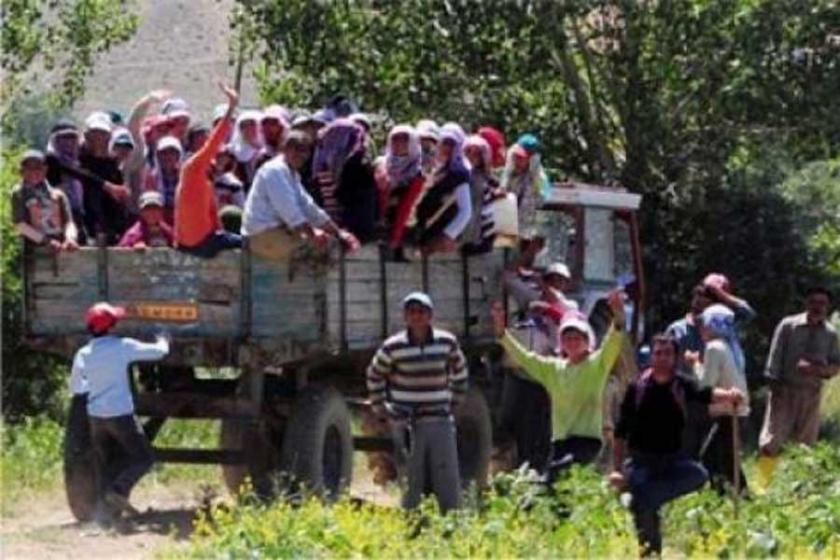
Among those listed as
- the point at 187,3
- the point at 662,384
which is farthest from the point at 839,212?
the point at 187,3

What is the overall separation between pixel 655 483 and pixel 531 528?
0.84 metres

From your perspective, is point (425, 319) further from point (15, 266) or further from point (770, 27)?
point (770, 27)

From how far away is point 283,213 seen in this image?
13.6m

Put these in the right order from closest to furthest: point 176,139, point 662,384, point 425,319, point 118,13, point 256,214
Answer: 1. point 662,384
2. point 425,319
3. point 256,214
4. point 176,139
5. point 118,13

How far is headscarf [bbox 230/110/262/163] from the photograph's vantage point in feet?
48.5

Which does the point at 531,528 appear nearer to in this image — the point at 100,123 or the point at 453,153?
the point at 453,153

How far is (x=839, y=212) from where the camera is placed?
25094 millimetres

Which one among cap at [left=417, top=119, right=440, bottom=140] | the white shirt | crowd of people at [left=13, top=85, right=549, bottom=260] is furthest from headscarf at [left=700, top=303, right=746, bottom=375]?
the white shirt

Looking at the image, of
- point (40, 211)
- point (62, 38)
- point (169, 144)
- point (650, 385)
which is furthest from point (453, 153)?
point (62, 38)

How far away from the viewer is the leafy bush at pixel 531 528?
407 inches

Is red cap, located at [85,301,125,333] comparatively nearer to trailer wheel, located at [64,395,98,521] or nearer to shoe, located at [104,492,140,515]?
trailer wheel, located at [64,395,98,521]

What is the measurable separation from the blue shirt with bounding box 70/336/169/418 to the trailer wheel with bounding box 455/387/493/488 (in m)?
2.54

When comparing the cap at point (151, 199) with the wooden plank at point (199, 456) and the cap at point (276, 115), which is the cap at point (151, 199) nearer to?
the cap at point (276, 115)

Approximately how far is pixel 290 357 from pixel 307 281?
1.52 feet
